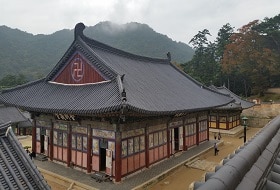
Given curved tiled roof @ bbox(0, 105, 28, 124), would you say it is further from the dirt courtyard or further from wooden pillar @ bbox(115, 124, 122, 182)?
the dirt courtyard

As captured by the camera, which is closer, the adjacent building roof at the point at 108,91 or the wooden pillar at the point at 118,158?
the adjacent building roof at the point at 108,91

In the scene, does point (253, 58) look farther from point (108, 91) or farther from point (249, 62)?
point (108, 91)

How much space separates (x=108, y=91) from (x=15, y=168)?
9537 mm

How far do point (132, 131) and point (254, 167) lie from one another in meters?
14.0

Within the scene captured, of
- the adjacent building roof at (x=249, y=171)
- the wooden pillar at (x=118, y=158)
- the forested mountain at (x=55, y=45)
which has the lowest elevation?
the wooden pillar at (x=118, y=158)

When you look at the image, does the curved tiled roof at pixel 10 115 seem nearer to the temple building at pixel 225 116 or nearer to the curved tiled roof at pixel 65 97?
the curved tiled roof at pixel 65 97

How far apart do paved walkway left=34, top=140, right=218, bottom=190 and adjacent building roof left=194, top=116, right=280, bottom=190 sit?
11.9m

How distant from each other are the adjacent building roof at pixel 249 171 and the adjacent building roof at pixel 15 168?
21.0ft

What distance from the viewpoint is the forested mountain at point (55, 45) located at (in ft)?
370

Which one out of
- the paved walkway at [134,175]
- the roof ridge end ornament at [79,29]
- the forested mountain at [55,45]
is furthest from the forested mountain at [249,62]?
the forested mountain at [55,45]

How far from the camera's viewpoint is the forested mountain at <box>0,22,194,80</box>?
113 meters

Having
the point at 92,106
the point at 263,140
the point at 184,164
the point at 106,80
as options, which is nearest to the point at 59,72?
the point at 106,80

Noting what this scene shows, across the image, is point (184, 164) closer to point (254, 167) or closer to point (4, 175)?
point (4, 175)

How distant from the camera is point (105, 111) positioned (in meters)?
13.8
